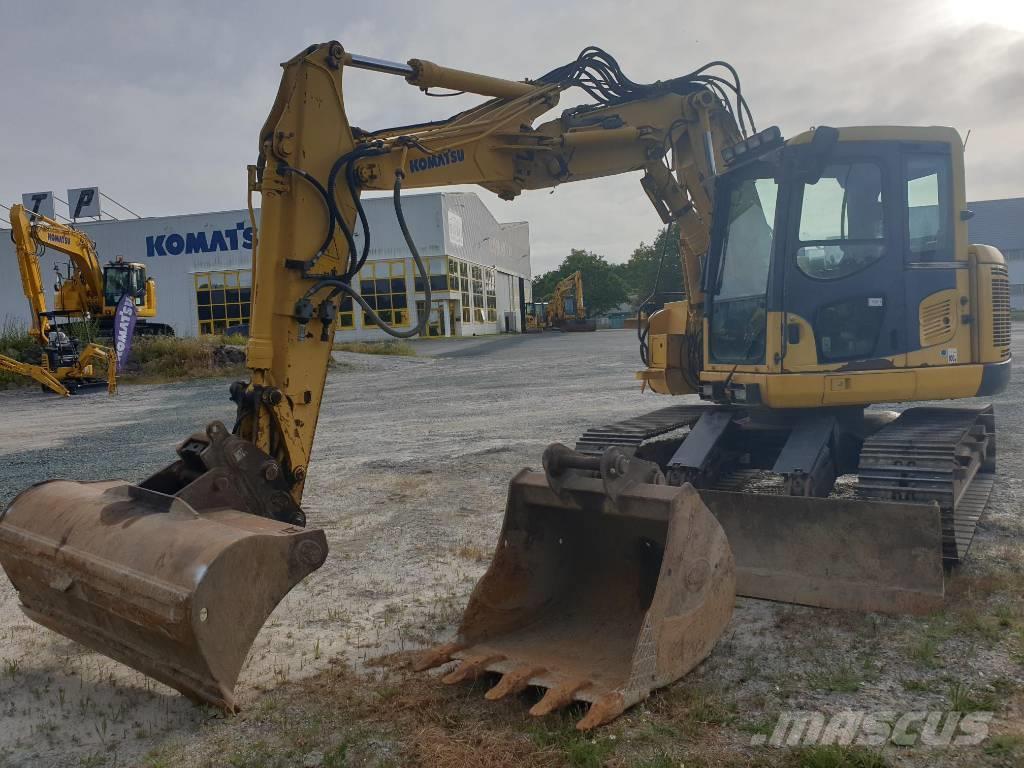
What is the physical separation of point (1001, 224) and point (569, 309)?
117 feet

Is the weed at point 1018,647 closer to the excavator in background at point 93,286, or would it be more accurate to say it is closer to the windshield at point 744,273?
the windshield at point 744,273

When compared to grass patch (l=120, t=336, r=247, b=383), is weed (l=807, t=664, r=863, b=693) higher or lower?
lower

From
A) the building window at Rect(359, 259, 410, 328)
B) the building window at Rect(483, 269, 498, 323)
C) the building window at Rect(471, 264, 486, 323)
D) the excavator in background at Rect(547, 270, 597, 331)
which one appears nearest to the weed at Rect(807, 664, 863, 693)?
the building window at Rect(359, 259, 410, 328)

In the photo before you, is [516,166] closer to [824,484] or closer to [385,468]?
[824,484]

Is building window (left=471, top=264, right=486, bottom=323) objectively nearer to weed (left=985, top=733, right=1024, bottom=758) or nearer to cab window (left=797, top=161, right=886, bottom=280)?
cab window (left=797, top=161, right=886, bottom=280)

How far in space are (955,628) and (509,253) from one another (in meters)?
50.6

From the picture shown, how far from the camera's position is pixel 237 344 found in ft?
78.5

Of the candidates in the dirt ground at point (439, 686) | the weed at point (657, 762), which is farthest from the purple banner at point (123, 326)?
the weed at point (657, 762)

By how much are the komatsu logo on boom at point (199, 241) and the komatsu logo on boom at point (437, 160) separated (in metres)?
32.6

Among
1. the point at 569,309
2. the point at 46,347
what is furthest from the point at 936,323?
the point at 569,309

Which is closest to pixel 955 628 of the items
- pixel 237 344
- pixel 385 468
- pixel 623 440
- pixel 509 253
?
pixel 623 440

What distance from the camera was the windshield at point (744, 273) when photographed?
226 inches

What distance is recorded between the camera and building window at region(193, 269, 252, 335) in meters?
36.4

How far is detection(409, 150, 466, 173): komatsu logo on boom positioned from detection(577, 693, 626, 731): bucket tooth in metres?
3.27
